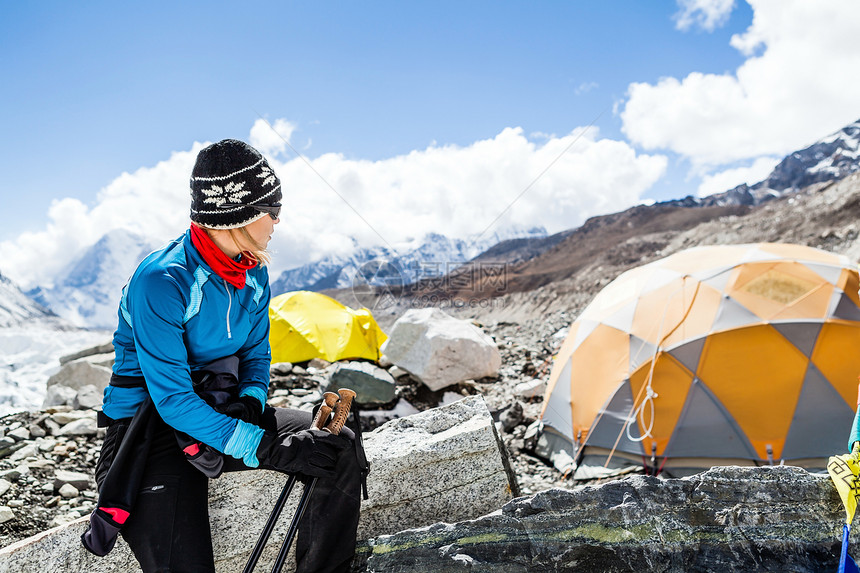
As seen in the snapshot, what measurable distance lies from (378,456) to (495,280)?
49.9 metres

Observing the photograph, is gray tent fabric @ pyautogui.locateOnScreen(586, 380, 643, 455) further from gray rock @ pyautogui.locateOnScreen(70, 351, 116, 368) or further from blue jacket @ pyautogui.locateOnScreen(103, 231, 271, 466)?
gray rock @ pyautogui.locateOnScreen(70, 351, 116, 368)

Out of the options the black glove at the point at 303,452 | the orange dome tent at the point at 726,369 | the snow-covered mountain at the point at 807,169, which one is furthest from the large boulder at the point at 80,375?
the snow-covered mountain at the point at 807,169

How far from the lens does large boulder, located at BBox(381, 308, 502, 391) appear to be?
9086 mm

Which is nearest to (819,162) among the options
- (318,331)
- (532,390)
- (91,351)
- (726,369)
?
(532,390)

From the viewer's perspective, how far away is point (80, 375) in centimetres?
1045

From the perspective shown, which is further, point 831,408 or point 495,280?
point 495,280

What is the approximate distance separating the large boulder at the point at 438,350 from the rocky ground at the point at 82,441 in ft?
0.96

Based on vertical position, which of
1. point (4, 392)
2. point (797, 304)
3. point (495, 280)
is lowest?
point (4, 392)

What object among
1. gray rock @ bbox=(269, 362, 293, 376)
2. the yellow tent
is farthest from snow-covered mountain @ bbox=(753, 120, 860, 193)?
gray rock @ bbox=(269, 362, 293, 376)

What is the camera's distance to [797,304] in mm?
5945

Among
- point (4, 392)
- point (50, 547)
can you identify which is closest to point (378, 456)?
point (50, 547)

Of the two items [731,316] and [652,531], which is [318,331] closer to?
[731,316]

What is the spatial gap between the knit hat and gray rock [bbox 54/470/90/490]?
4501mm

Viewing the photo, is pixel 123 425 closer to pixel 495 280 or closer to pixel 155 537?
pixel 155 537
